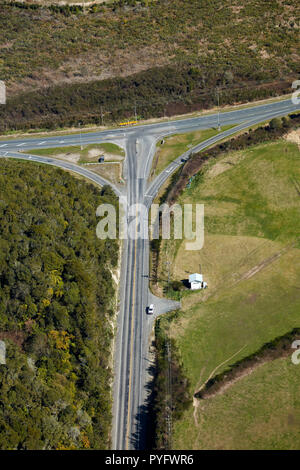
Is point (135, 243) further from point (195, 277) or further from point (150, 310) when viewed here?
point (150, 310)

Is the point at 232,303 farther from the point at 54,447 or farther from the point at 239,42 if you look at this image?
the point at 239,42

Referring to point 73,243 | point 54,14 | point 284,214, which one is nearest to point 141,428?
point 73,243

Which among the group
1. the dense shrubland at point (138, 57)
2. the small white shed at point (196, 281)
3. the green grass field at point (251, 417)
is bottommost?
the green grass field at point (251, 417)

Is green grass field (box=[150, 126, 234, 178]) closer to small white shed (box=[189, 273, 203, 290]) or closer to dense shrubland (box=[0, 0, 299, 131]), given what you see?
dense shrubland (box=[0, 0, 299, 131])

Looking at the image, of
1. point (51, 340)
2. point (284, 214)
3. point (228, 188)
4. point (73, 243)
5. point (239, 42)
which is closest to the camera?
point (51, 340)

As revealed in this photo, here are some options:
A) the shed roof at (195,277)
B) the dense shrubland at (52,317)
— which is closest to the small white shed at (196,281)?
the shed roof at (195,277)

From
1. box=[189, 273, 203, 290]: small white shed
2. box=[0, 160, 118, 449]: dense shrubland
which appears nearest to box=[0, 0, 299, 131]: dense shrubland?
box=[0, 160, 118, 449]: dense shrubland

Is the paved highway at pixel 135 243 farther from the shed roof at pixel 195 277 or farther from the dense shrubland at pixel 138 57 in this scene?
the dense shrubland at pixel 138 57
